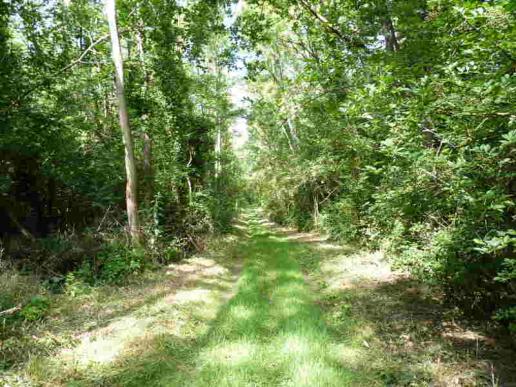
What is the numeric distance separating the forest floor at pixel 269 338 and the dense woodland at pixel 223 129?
2.08 feet

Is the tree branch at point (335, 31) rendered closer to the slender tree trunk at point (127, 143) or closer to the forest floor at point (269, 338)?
the slender tree trunk at point (127, 143)

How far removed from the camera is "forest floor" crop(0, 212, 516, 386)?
3.64 m

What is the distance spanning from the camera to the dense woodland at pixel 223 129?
317cm

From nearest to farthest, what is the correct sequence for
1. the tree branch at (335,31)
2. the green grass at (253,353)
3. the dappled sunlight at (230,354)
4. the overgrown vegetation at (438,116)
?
the overgrown vegetation at (438,116) < the green grass at (253,353) < the dappled sunlight at (230,354) < the tree branch at (335,31)

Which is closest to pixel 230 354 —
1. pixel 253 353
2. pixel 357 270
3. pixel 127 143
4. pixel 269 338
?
pixel 253 353

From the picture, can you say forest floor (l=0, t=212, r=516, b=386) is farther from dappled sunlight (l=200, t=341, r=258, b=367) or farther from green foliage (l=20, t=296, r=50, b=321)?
green foliage (l=20, t=296, r=50, b=321)

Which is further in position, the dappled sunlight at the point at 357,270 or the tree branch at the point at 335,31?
the dappled sunlight at the point at 357,270

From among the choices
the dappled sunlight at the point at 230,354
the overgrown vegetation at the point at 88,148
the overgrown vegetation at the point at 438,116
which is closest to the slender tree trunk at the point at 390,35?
the overgrown vegetation at the point at 438,116

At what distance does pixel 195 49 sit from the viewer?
10320mm

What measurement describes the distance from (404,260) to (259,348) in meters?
3.01

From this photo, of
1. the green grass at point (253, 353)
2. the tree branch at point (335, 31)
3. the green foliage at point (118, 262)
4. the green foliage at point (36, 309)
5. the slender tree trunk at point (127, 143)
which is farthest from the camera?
the slender tree trunk at point (127, 143)

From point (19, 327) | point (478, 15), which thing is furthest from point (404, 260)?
point (19, 327)

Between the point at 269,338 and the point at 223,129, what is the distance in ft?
40.1

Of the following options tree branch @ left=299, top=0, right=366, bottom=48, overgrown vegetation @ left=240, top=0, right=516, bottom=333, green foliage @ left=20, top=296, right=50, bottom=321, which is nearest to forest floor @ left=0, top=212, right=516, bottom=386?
green foliage @ left=20, top=296, right=50, bottom=321
